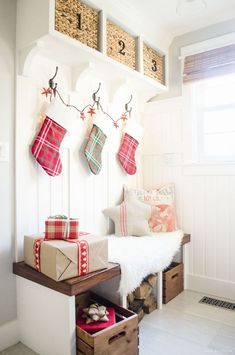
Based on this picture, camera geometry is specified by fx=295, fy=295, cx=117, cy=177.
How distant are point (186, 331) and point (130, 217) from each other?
92 centimetres

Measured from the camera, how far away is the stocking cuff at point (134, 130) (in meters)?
2.70

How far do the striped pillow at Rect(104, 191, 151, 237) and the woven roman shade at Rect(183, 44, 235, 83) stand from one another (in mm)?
1221

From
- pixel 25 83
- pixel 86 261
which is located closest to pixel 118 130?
pixel 25 83

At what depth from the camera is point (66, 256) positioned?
156 cm

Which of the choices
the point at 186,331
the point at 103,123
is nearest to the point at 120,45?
the point at 103,123

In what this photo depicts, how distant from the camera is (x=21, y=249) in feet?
6.20

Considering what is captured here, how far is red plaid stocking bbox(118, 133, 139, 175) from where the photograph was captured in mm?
2645

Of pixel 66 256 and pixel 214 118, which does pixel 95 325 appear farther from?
pixel 214 118

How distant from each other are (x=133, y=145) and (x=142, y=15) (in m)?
1.07

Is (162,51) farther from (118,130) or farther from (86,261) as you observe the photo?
(86,261)

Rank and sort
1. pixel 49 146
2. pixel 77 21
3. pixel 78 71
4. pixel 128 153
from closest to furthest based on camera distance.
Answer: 1. pixel 77 21
2. pixel 49 146
3. pixel 78 71
4. pixel 128 153

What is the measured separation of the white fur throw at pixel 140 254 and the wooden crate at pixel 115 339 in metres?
0.20

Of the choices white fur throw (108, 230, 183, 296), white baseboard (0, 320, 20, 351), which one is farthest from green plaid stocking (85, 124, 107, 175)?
white baseboard (0, 320, 20, 351)

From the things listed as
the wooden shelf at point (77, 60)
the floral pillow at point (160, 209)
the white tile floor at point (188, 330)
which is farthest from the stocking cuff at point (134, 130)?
the white tile floor at point (188, 330)
